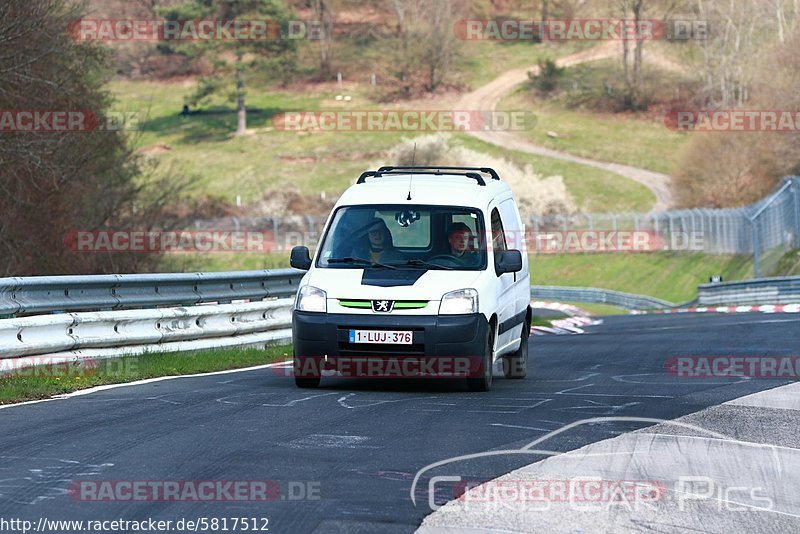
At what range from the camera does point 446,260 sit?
12.9 metres

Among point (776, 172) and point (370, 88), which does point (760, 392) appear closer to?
point (776, 172)

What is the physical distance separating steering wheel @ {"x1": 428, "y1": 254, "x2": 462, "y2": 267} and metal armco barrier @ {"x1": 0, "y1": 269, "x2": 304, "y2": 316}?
4.11 meters

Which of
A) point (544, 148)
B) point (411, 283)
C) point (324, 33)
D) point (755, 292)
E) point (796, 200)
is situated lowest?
point (755, 292)

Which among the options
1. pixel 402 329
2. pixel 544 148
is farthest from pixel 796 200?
pixel 544 148

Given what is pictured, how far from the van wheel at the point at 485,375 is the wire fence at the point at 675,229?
2860cm

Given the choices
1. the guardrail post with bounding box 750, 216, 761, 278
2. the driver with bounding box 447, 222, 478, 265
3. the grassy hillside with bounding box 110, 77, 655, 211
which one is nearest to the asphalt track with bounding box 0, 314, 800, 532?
the driver with bounding box 447, 222, 478, 265

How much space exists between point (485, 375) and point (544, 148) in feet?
295

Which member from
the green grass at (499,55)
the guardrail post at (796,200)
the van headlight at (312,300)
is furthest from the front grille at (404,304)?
the green grass at (499,55)

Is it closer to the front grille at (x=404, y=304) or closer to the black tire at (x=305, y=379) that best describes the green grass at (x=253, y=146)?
the black tire at (x=305, y=379)

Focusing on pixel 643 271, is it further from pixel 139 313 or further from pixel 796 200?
pixel 139 313

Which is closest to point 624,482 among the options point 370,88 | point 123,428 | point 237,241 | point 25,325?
point 123,428

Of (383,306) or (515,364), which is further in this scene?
(515,364)

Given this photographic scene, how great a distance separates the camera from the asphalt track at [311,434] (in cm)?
680

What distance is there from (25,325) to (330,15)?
4495 inches
